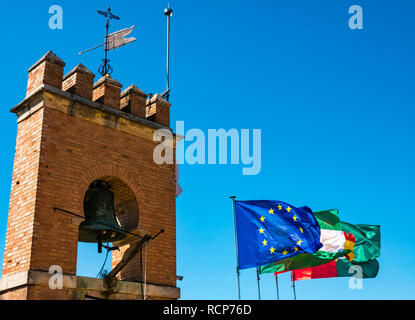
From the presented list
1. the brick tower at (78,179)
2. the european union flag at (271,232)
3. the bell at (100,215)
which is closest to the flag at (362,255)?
the european union flag at (271,232)

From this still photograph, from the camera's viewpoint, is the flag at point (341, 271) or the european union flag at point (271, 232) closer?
the european union flag at point (271, 232)

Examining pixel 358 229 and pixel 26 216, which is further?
pixel 358 229

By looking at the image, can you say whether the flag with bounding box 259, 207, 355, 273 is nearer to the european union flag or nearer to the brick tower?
the european union flag

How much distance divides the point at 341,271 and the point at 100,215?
37.3ft

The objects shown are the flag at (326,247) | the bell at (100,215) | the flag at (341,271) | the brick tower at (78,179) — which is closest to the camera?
the brick tower at (78,179)

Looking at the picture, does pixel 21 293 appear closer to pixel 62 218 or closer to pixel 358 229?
pixel 62 218

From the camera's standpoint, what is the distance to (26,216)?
11.6 m

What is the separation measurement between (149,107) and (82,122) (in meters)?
2.36

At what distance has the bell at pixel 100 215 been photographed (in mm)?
12516

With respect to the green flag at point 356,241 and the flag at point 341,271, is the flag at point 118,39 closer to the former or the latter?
the green flag at point 356,241

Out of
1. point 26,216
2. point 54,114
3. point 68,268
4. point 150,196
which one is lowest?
A: point 68,268

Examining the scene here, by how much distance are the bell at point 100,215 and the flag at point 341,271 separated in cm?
1033

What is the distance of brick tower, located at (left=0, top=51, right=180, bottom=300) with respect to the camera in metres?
11.5
